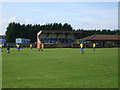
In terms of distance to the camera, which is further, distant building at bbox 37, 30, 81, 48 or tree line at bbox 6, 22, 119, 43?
tree line at bbox 6, 22, 119, 43

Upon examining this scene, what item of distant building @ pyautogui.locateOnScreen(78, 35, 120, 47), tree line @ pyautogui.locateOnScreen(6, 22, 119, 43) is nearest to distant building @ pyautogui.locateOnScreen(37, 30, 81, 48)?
tree line @ pyautogui.locateOnScreen(6, 22, 119, 43)

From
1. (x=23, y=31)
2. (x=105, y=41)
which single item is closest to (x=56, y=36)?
(x=105, y=41)

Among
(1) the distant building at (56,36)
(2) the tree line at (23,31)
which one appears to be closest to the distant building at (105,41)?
(1) the distant building at (56,36)

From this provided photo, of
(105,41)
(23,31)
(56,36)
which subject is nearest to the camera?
(105,41)

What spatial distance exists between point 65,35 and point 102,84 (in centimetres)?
7994

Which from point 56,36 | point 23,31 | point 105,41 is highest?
point 23,31

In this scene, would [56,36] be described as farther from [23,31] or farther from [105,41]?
[23,31]

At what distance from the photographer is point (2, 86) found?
7410mm

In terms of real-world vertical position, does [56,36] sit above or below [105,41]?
above

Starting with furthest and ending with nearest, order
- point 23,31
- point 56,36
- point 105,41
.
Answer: point 23,31 → point 56,36 → point 105,41

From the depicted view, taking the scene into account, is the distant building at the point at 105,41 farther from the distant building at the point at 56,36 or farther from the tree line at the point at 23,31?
the tree line at the point at 23,31

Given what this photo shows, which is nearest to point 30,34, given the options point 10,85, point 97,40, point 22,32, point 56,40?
point 22,32

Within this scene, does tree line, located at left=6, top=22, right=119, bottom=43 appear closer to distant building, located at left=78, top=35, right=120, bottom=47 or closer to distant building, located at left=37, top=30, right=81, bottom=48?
distant building, located at left=37, top=30, right=81, bottom=48

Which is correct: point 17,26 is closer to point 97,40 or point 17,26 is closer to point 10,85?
point 97,40
